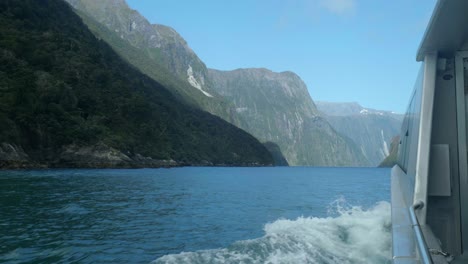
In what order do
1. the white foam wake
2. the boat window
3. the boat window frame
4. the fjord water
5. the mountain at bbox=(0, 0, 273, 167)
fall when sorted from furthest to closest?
the mountain at bbox=(0, 0, 273, 167), the fjord water, the white foam wake, the boat window, the boat window frame

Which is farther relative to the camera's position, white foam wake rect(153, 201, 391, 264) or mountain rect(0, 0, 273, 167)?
mountain rect(0, 0, 273, 167)

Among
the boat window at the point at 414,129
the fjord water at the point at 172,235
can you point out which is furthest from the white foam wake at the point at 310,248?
the boat window at the point at 414,129

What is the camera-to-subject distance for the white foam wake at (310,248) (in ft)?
37.9

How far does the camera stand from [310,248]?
42.4 feet

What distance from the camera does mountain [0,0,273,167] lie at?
7475 centimetres

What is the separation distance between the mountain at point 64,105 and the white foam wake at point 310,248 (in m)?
61.6

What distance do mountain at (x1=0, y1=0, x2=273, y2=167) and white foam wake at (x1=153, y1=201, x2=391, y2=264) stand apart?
61609 millimetres

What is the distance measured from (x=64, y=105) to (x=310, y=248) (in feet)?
299

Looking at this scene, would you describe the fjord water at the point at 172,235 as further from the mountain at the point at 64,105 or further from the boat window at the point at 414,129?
the mountain at the point at 64,105

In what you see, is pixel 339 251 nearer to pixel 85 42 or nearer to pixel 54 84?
pixel 54 84

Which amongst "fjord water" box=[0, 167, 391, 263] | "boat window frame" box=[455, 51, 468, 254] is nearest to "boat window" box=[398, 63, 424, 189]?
"boat window frame" box=[455, 51, 468, 254]

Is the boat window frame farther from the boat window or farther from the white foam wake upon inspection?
the white foam wake

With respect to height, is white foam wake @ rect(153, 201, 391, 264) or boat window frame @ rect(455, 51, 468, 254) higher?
boat window frame @ rect(455, 51, 468, 254)

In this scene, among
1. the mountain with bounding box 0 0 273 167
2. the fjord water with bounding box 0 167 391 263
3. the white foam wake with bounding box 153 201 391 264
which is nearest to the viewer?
the white foam wake with bounding box 153 201 391 264
